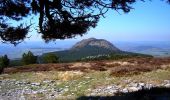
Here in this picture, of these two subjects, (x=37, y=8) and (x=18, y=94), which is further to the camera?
(x=18, y=94)

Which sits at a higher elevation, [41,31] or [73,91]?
[41,31]

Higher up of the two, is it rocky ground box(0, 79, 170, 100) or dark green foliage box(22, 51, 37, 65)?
dark green foliage box(22, 51, 37, 65)

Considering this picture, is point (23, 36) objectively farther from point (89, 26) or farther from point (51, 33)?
Result: point (89, 26)

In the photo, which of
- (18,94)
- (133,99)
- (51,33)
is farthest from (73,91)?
(51,33)

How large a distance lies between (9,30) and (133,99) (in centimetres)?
484

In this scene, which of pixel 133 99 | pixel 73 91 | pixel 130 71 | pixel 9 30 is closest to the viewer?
pixel 9 30

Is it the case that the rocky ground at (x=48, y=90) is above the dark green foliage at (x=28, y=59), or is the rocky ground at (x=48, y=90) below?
below

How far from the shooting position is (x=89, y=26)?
12.8m

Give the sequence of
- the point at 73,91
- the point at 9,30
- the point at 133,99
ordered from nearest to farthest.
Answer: the point at 9,30 → the point at 133,99 → the point at 73,91

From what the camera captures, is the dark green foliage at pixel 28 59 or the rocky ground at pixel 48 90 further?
the dark green foliage at pixel 28 59

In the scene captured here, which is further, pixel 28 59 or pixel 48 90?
pixel 28 59

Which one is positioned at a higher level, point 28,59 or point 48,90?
point 28,59

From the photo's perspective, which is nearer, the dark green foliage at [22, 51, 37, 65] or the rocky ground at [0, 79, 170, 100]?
the rocky ground at [0, 79, 170, 100]

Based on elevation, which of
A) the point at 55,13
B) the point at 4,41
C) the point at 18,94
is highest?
the point at 55,13
